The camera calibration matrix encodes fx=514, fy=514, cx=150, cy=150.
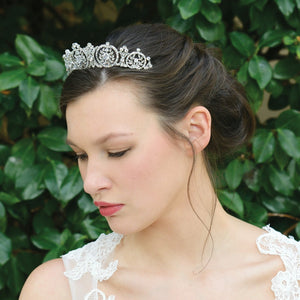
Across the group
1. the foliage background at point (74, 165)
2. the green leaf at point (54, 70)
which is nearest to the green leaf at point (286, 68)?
the foliage background at point (74, 165)

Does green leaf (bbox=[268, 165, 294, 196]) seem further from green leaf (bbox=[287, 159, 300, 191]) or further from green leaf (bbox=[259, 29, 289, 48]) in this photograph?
green leaf (bbox=[259, 29, 289, 48])

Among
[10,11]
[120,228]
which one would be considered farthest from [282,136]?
[10,11]

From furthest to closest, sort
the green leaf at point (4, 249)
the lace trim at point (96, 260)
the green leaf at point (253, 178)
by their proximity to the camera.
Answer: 1. the green leaf at point (253, 178)
2. the green leaf at point (4, 249)
3. the lace trim at point (96, 260)

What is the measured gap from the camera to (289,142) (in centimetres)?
195

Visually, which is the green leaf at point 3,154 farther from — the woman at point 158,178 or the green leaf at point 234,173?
the green leaf at point 234,173

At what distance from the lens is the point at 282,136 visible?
196 cm

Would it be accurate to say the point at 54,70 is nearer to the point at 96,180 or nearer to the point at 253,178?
the point at 96,180

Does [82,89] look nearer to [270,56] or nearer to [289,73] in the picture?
[289,73]

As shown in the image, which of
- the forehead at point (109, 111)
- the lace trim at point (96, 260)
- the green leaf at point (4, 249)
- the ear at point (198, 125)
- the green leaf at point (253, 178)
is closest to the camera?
the forehead at point (109, 111)

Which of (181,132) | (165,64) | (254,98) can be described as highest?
(165,64)

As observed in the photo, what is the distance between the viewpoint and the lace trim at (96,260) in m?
1.54

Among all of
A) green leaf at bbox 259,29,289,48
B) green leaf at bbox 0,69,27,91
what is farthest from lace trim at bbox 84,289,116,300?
green leaf at bbox 259,29,289,48

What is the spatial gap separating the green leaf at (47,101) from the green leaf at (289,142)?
871 millimetres

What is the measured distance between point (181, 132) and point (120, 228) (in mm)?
309
